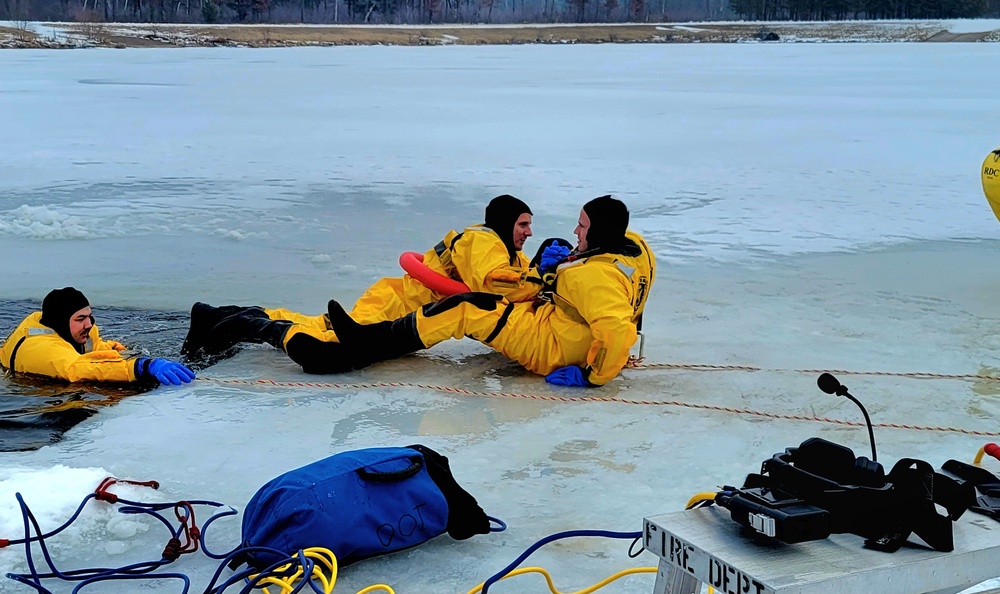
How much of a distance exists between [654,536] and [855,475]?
38 centimetres

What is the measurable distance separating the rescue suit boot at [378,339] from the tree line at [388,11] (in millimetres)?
54462

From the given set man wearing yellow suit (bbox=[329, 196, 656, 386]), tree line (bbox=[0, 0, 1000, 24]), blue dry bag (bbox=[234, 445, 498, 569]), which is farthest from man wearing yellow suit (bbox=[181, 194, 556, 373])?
tree line (bbox=[0, 0, 1000, 24])

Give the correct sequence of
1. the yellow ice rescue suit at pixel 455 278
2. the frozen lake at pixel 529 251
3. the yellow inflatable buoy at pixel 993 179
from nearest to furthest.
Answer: the frozen lake at pixel 529 251 → the yellow ice rescue suit at pixel 455 278 → the yellow inflatable buoy at pixel 993 179

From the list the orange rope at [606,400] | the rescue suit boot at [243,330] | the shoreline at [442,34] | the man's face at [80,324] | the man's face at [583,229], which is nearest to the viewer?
the orange rope at [606,400]

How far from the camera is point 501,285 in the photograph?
4.37 metres

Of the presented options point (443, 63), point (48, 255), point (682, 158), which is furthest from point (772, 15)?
point (48, 255)

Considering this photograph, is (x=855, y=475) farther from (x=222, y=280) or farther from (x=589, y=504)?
(x=222, y=280)

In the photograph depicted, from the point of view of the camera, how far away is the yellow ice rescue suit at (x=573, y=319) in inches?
152

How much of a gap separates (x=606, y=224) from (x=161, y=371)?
1740 mm

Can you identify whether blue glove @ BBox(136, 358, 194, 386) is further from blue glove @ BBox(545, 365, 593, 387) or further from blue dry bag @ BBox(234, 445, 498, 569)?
blue dry bag @ BBox(234, 445, 498, 569)

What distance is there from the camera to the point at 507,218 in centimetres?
433

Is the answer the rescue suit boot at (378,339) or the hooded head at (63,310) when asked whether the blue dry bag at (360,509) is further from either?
the hooded head at (63,310)

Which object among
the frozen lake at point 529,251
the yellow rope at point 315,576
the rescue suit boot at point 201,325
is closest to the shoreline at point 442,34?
the frozen lake at point 529,251

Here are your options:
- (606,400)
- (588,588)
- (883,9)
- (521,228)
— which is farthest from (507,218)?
(883,9)
